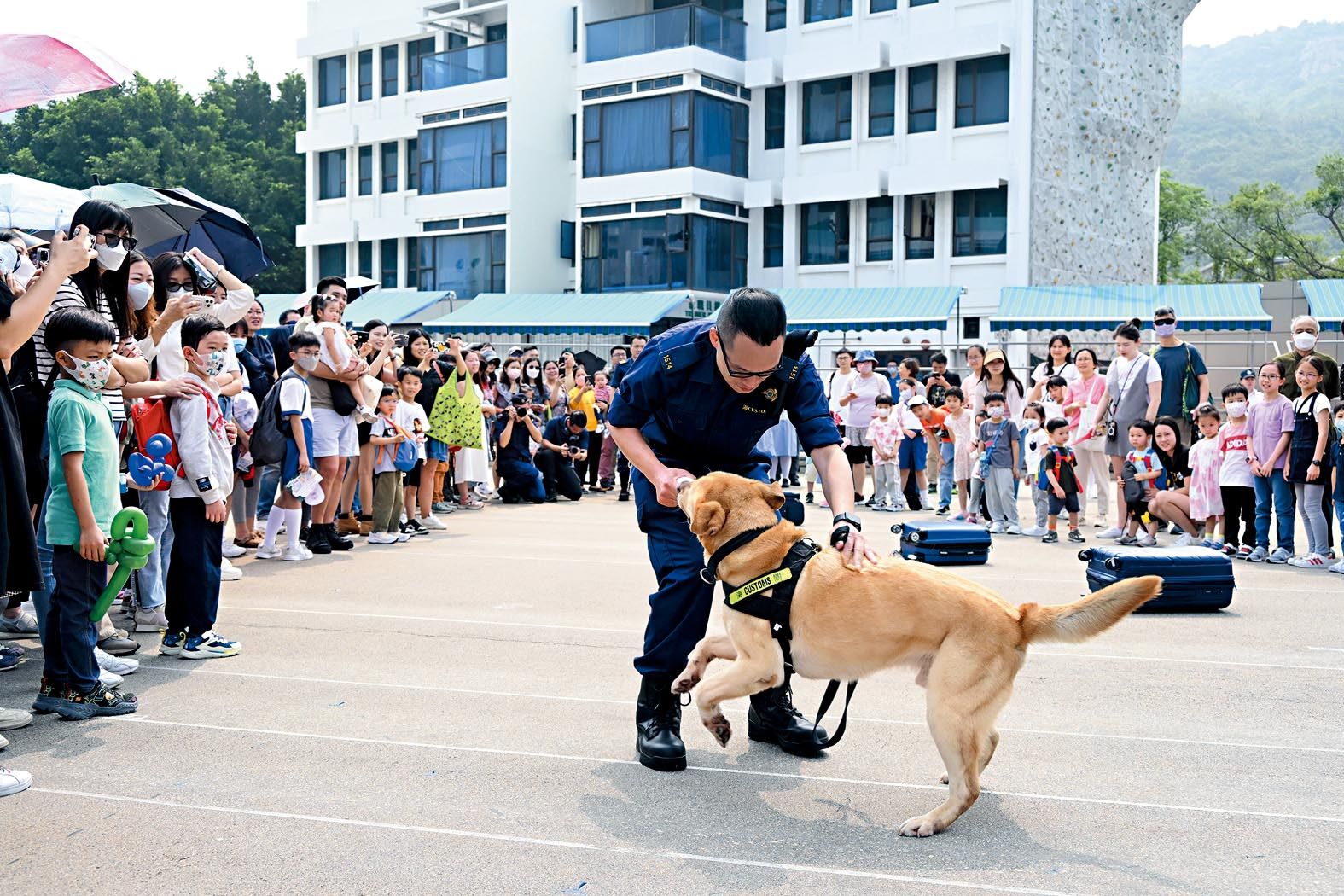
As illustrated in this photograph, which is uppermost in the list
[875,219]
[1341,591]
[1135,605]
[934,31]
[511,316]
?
[934,31]

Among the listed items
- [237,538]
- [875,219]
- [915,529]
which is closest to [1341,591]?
[915,529]

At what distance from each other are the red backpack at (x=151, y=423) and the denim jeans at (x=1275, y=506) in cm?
977

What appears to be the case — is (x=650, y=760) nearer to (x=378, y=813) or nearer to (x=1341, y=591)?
(x=378, y=813)

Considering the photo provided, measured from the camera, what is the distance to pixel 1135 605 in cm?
425

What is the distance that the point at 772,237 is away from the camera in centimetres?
3850

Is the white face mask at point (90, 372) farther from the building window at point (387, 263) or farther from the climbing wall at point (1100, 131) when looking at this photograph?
the building window at point (387, 263)

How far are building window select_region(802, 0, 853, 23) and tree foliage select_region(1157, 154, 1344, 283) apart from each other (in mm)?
34724

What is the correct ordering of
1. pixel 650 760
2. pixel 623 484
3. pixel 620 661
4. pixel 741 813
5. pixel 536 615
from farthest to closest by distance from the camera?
pixel 623 484 < pixel 536 615 < pixel 620 661 < pixel 650 760 < pixel 741 813

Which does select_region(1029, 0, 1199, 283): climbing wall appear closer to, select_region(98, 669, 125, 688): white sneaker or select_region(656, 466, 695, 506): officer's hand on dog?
select_region(656, 466, 695, 506): officer's hand on dog

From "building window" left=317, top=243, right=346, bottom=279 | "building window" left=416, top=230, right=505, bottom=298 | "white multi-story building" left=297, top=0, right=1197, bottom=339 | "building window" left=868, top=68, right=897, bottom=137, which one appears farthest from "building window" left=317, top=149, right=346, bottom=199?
"building window" left=868, top=68, right=897, bottom=137

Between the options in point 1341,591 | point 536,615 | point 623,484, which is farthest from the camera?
point 623,484

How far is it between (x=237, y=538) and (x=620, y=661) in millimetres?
5556

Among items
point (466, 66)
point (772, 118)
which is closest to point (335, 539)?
point (772, 118)

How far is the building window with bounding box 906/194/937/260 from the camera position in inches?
1380
